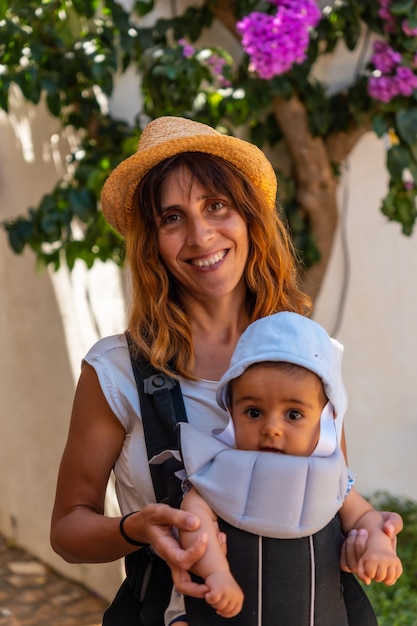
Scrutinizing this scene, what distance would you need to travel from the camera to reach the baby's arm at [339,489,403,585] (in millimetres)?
1708

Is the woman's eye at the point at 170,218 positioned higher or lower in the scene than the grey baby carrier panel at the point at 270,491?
higher

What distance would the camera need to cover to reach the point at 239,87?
Answer: 12.3ft

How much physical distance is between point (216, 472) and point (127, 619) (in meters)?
0.53

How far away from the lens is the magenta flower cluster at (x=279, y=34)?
3.46 meters

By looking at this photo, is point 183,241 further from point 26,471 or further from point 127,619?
point 26,471

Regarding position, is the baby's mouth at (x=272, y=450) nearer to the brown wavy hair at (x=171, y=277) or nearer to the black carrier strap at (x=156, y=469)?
the black carrier strap at (x=156, y=469)

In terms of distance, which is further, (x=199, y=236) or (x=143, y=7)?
(x=143, y=7)

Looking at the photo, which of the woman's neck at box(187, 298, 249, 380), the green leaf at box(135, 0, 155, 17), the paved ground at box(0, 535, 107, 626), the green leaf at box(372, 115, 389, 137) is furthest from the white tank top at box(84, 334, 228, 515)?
the paved ground at box(0, 535, 107, 626)

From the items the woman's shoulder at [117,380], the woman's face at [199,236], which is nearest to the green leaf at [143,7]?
the woman's face at [199,236]

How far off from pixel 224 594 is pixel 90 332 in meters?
3.34

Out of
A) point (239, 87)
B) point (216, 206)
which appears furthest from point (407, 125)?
point (216, 206)

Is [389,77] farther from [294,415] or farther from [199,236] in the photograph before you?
[294,415]

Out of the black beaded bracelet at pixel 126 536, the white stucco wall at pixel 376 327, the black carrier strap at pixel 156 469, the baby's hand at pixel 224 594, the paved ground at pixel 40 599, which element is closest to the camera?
the baby's hand at pixel 224 594

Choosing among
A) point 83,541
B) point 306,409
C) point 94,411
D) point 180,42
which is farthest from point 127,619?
point 180,42
